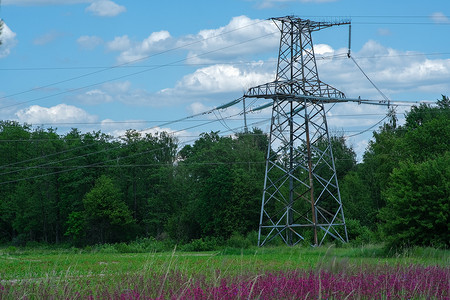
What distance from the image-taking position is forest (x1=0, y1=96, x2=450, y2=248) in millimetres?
64062

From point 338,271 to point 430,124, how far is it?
155 feet

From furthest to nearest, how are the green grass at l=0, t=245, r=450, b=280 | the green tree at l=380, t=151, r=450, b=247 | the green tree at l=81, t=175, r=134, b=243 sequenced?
the green tree at l=81, t=175, r=134, b=243
the green tree at l=380, t=151, r=450, b=247
the green grass at l=0, t=245, r=450, b=280

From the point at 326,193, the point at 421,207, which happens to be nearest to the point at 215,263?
the point at 421,207

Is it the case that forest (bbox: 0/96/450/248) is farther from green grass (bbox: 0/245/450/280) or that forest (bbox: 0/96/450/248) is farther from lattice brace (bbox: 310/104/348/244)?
green grass (bbox: 0/245/450/280)

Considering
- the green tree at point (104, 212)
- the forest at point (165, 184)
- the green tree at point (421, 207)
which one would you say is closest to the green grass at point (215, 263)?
the green tree at point (421, 207)

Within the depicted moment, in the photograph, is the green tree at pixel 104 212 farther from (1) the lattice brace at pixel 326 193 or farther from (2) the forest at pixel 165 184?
(1) the lattice brace at pixel 326 193

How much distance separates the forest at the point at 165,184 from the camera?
64.1 meters

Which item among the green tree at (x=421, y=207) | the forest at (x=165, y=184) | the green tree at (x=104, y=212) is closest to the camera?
the green tree at (x=421, y=207)

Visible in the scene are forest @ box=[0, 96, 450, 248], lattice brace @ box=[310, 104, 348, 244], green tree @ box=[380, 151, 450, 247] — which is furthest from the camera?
forest @ box=[0, 96, 450, 248]

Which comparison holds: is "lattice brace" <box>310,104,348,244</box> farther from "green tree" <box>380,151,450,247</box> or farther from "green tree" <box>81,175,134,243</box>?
"green tree" <box>81,175,134,243</box>

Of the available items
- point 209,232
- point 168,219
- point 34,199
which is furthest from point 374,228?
point 34,199

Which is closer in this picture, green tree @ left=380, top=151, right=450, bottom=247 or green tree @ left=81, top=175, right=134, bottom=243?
green tree @ left=380, top=151, right=450, bottom=247

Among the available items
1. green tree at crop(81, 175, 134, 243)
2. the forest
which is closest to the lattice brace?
the forest

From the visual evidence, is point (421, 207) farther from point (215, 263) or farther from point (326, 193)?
point (326, 193)
